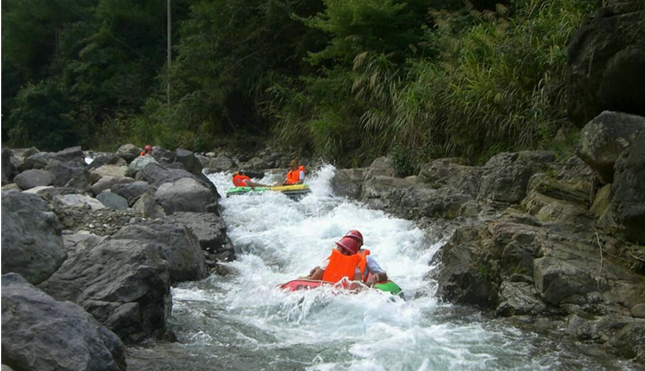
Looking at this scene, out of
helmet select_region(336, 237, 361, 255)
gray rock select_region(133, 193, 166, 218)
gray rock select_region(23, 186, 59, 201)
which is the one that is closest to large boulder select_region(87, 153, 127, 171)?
gray rock select_region(23, 186, 59, 201)

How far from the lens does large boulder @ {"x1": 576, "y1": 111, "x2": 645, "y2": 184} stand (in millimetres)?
7302

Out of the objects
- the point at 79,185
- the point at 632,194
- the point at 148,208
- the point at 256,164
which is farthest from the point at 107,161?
the point at 632,194

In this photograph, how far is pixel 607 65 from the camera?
7941 mm

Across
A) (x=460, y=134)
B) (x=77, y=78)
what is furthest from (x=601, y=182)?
(x=77, y=78)

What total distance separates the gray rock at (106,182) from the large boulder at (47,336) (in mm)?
7368


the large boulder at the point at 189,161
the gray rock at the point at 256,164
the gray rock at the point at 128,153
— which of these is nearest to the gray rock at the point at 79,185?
the large boulder at the point at 189,161

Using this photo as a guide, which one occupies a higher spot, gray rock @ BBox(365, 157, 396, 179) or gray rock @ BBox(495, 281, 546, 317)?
gray rock @ BBox(495, 281, 546, 317)

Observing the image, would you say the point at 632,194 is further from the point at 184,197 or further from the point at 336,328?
the point at 184,197

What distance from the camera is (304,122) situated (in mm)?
18625

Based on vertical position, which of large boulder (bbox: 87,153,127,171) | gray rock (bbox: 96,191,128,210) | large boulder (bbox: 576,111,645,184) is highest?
large boulder (bbox: 576,111,645,184)

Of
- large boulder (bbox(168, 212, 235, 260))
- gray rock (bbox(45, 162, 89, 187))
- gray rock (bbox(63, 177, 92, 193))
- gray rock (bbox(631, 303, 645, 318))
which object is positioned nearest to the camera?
gray rock (bbox(631, 303, 645, 318))

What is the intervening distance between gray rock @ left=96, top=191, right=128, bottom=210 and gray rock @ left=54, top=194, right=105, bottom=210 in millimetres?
151

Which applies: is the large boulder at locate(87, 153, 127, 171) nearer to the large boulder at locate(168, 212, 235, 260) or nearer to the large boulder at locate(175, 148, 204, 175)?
the large boulder at locate(175, 148, 204, 175)

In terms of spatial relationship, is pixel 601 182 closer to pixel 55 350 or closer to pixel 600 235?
pixel 600 235
